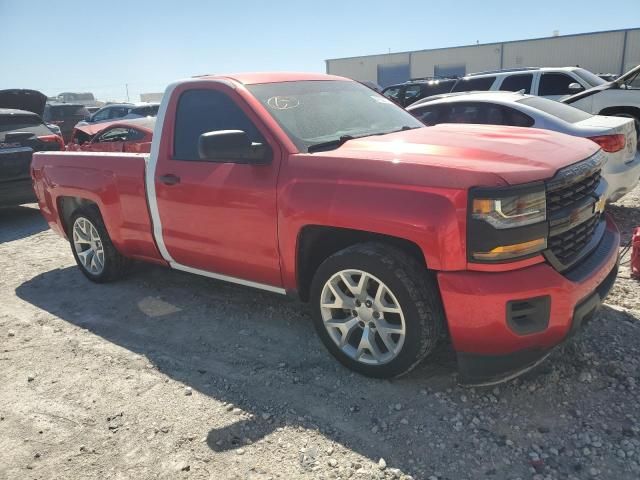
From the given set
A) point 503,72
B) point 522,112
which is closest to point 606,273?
point 522,112

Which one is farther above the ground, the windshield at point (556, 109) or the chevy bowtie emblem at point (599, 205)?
the windshield at point (556, 109)

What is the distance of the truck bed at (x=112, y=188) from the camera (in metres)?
4.18

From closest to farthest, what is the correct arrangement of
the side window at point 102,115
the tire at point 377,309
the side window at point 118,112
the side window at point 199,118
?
the tire at point 377,309, the side window at point 199,118, the side window at point 118,112, the side window at point 102,115

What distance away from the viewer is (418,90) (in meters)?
14.2

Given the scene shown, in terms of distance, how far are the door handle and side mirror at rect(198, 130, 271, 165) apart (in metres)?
0.66

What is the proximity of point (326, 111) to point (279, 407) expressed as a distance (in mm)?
1987

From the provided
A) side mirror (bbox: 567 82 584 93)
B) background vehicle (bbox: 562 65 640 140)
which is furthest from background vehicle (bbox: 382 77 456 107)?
background vehicle (bbox: 562 65 640 140)

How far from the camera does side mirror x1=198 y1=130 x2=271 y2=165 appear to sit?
3.12 m

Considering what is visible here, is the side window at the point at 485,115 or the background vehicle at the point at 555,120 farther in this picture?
the side window at the point at 485,115

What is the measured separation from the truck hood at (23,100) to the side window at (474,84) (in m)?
7.90

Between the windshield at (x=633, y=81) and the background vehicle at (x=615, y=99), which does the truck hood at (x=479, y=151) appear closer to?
the background vehicle at (x=615, y=99)

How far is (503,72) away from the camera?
1030 cm

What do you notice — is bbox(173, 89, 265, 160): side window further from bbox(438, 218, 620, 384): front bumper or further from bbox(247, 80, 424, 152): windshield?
bbox(438, 218, 620, 384): front bumper

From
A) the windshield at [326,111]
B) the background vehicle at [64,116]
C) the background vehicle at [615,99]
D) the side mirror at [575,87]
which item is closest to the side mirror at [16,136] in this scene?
the windshield at [326,111]
